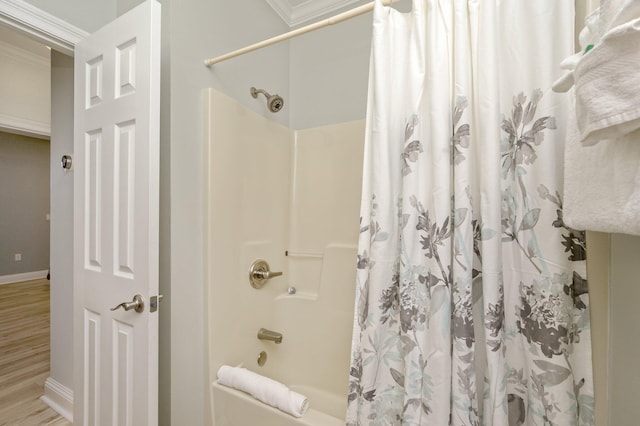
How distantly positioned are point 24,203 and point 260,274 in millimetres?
5684

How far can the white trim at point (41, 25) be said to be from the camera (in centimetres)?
113

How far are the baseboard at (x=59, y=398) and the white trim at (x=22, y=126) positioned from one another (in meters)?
2.90

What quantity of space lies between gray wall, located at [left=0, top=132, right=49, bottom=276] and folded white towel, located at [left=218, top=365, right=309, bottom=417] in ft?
18.8

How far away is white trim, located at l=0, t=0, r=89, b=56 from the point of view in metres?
1.13

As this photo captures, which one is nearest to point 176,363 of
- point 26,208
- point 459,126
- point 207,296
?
point 207,296

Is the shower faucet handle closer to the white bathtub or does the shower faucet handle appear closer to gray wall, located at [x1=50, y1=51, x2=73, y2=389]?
the white bathtub

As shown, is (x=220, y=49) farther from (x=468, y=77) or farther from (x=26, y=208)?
(x=26, y=208)

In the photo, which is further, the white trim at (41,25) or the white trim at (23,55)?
the white trim at (23,55)

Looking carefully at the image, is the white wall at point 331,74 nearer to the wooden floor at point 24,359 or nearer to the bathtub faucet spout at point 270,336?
the bathtub faucet spout at point 270,336

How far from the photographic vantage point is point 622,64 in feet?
1.25

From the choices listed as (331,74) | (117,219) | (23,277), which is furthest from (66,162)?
(23,277)

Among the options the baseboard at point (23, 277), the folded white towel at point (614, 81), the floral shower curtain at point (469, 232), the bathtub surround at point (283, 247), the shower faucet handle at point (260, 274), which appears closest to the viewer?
the folded white towel at point (614, 81)

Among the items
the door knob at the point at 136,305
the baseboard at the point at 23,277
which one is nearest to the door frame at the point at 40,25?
the door knob at the point at 136,305

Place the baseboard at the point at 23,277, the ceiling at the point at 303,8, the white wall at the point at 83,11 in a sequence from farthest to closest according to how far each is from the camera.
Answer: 1. the baseboard at the point at 23,277
2. the ceiling at the point at 303,8
3. the white wall at the point at 83,11
